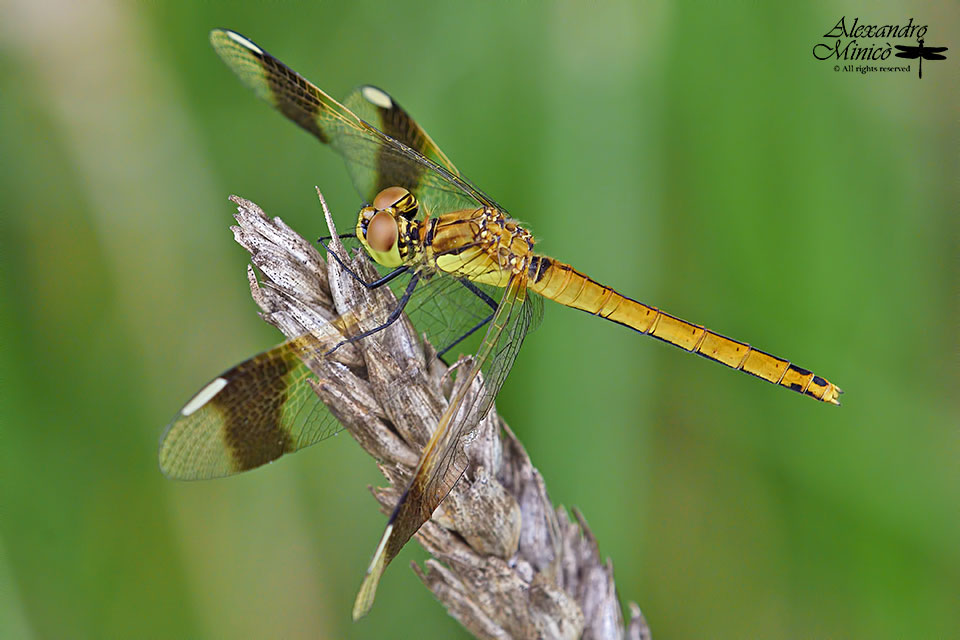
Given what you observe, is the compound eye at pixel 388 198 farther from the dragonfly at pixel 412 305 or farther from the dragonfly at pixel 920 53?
the dragonfly at pixel 920 53

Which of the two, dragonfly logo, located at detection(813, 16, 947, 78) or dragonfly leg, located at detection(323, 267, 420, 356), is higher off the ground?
dragonfly logo, located at detection(813, 16, 947, 78)

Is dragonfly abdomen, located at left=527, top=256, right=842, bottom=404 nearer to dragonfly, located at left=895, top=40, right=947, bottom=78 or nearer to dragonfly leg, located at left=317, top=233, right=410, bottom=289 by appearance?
dragonfly leg, located at left=317, top=233, right=410, bottom=289

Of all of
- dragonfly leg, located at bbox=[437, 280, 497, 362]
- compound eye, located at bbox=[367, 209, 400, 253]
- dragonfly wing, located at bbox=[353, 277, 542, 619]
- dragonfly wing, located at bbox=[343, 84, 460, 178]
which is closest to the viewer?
dragonfly wing, located at bbox=[353, 277, 542, 619]

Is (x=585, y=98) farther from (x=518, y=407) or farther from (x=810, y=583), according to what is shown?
(x=810, y=583)

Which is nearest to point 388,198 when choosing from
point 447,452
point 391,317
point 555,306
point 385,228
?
point 385,228

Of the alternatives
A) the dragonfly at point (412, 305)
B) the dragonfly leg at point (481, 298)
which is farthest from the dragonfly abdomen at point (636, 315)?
the dragonfly leg at point (481, 298)

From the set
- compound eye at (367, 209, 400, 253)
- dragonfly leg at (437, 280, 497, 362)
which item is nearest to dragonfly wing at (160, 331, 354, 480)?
compound eye at (367, 209, 400, 253)

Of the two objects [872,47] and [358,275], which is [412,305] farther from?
[872,47]

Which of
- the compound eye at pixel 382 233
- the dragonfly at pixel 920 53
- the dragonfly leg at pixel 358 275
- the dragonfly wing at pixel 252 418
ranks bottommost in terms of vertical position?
the dragonfly wing at pixel 252 418
